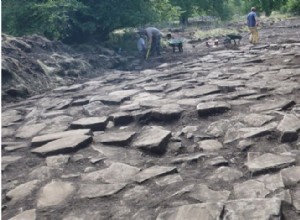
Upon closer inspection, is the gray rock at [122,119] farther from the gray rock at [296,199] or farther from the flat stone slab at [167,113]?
the gray rock at [296,199]

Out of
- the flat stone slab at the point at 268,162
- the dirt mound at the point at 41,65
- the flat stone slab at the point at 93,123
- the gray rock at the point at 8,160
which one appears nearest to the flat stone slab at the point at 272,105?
the flat stone slab at the point at 268,162

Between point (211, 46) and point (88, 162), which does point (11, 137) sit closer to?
point (88, 162)

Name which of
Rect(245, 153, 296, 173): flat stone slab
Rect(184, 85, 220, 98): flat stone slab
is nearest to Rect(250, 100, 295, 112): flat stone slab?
Rect(184, 85, 220, 98): flat stone slab

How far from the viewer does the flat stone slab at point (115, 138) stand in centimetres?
404

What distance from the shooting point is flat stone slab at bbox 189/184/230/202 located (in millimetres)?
2578

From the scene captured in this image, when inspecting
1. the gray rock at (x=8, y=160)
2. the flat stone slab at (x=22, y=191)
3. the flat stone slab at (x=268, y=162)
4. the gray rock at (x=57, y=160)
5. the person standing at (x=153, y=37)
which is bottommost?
the gray rock at (x=8, y=160)

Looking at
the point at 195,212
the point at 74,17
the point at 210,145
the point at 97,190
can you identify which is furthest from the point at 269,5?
the point at 195,212

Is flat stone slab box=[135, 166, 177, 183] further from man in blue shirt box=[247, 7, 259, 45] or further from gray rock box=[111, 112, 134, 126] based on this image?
man in blue shirt box=[247, 7, 259, 45]

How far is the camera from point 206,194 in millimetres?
2664

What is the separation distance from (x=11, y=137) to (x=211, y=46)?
12.0 m

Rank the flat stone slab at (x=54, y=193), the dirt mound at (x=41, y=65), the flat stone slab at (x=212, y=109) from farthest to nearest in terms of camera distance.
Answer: the dirt mound at (x=41, y=65) → the flat stone slab at (x=212, y=109) → the flat stone slab at (x=54, y=193)

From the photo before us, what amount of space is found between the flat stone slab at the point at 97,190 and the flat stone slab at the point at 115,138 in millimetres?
1027

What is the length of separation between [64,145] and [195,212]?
2.06 metres

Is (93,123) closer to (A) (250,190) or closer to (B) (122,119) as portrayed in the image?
(B) (122,119)
